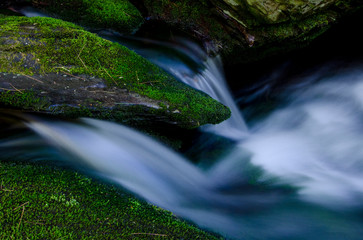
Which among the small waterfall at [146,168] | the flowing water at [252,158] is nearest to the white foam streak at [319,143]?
the flowing water at [252,158]

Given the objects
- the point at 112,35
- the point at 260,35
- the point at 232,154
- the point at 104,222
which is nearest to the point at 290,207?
the point at 232,154

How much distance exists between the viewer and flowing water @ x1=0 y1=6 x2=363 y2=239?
10.9 ft

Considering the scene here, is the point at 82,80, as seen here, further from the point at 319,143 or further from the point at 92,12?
the point at 319,143

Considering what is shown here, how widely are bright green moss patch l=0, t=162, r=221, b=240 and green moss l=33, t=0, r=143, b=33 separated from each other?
3.45 meters

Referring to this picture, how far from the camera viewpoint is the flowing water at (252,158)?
331cm

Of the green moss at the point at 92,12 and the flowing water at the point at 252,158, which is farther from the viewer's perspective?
the green moss at the point at 92,12

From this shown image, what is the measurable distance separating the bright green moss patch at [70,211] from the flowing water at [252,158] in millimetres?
420

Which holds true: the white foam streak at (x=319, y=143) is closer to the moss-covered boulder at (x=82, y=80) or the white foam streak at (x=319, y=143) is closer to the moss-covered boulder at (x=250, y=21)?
the moss-covered boulder at (x=250, y=21)

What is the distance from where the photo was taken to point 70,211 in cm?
229

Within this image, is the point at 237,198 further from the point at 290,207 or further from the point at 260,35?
the point at 260,35

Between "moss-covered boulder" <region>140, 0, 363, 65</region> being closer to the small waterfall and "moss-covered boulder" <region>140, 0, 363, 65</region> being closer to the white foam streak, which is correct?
the white foam streak

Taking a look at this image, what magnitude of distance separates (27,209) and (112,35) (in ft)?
12.7

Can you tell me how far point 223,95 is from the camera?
17.9 feet

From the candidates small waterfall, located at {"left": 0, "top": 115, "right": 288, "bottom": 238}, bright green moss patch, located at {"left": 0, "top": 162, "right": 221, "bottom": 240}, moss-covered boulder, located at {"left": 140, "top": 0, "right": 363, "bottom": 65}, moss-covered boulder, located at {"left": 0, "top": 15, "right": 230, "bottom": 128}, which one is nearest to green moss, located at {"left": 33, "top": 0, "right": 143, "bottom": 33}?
moss-covered boulder, located at {"left": 140, "top": 0, "right": 363, "bottom": 65}
